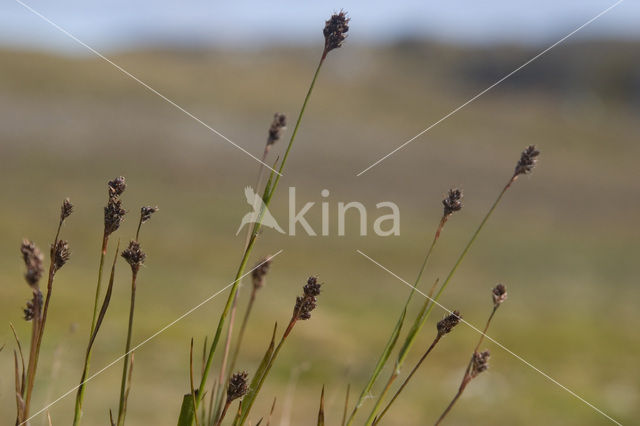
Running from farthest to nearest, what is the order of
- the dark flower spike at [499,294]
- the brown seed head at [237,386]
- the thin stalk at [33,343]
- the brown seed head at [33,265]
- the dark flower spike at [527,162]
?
1. the dark flower spike at [527,162]
2. the dark flower spike at [499,294]
3. the brown seed head at [237,386]
4. the thin stalk at [33,343]
5. the brown seed head at [33,265]

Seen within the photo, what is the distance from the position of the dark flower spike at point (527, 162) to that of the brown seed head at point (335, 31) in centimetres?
51

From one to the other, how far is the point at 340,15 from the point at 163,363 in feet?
15.7

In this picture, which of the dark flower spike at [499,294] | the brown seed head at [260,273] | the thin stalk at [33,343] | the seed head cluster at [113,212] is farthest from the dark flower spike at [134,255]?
the dark flower spike at [499,294]

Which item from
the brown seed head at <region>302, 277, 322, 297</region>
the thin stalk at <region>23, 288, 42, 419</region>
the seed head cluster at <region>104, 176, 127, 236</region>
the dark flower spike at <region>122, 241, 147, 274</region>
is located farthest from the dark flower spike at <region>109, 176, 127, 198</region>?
the brown seed head at <region>302, 277, 322, 297</region>

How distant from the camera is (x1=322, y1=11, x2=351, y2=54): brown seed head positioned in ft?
5.16

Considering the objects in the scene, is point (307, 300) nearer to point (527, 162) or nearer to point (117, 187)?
point (117, 187)

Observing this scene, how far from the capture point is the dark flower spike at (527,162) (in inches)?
62.8

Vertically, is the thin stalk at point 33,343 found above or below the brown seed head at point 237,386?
below

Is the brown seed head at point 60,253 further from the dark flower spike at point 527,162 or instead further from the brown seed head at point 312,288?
the dark flower spike at point 527,162

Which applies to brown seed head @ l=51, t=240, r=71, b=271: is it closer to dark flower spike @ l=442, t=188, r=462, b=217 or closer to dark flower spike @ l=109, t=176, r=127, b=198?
dark flower spike @ l=109, t=176, r=127, b=198

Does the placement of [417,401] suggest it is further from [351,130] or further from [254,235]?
[351,130]

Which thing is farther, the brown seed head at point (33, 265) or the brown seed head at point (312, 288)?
the brown seed head at point (312, 288)

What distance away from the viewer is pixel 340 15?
1591 mm

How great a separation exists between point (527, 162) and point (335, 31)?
556mm
